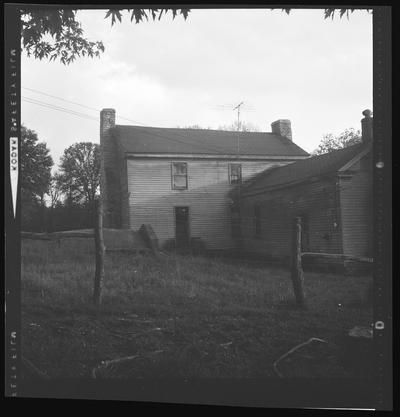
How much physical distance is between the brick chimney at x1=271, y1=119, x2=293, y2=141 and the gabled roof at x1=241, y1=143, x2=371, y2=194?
29 cm

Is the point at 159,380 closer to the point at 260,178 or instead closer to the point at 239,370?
the point at 239,370

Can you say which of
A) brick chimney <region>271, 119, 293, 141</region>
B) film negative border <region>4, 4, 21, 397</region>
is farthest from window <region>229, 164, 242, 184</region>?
film negative border <region>4, 4, 21, 397</region>

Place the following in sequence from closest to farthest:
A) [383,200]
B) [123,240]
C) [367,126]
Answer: [383,200] → [367,126] → [123,240]


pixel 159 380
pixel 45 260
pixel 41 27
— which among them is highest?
pixel 41 27

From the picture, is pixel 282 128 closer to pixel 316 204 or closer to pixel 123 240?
pixel 316 204

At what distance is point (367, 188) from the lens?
3.57 metres

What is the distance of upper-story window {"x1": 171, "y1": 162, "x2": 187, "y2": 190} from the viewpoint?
3.96m

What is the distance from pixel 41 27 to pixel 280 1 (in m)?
2.25

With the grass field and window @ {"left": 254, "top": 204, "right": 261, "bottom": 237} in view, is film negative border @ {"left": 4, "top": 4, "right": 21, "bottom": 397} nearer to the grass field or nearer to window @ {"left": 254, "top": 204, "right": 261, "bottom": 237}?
the grass field

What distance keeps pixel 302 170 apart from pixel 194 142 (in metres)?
1.08

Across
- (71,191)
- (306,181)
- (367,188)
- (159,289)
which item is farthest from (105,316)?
(367,188)

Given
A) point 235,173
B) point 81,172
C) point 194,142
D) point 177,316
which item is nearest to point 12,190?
point 81,172

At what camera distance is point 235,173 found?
13.1 ft

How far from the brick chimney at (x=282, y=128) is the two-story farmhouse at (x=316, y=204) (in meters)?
0.29
